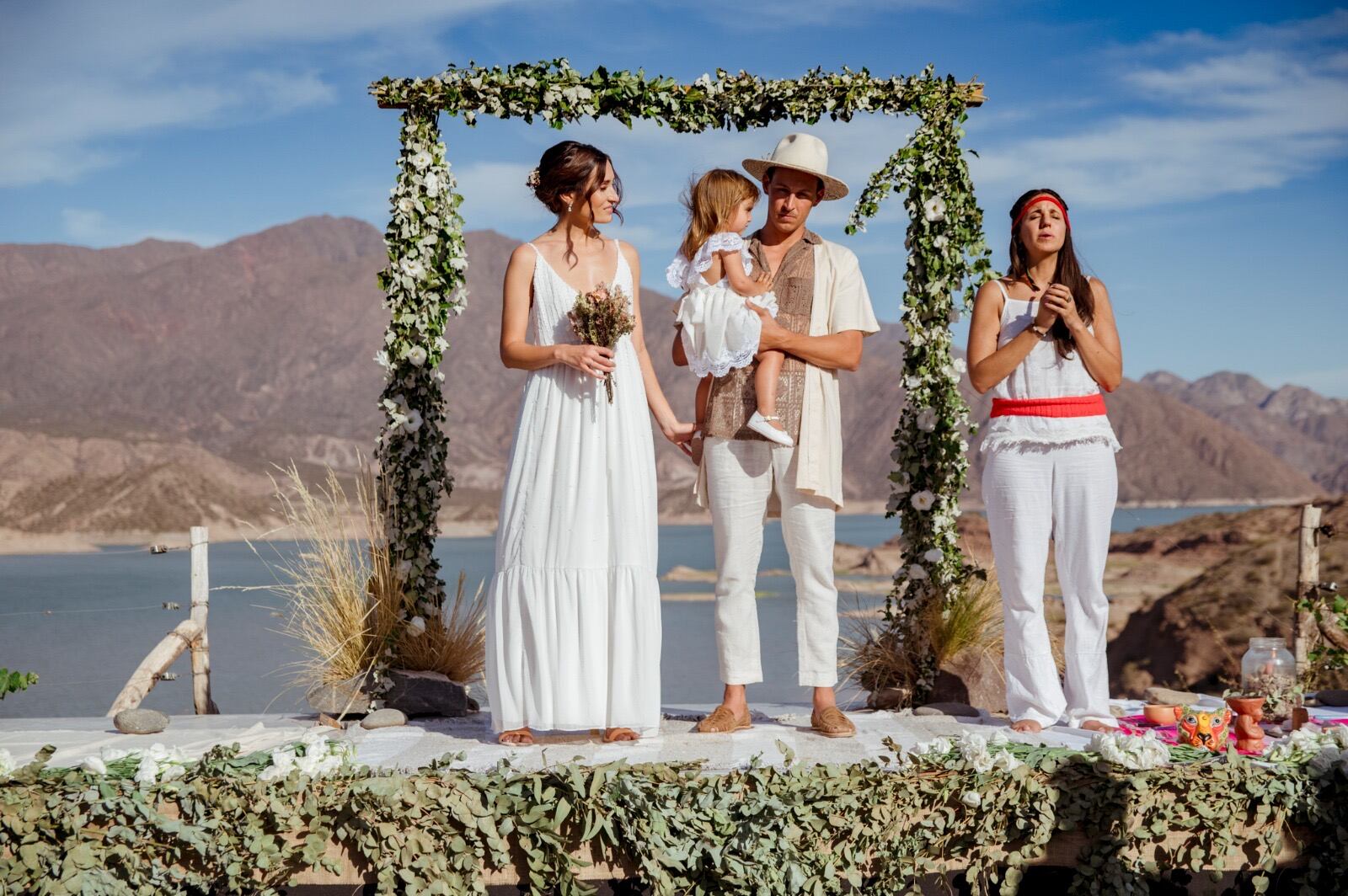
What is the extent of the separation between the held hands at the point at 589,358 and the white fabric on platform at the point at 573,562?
16 cm

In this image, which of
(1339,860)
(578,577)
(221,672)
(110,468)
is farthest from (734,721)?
(110,468)

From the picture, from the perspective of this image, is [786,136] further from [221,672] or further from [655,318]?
[655,318]

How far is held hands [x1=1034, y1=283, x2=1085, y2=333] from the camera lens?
4109mm

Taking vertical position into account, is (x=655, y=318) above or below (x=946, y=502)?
above

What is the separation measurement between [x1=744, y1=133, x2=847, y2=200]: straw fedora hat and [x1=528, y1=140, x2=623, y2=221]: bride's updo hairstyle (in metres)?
→ 0.59

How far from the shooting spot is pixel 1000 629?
5.87 metres

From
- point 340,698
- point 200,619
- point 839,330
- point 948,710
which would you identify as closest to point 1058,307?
point 839,330

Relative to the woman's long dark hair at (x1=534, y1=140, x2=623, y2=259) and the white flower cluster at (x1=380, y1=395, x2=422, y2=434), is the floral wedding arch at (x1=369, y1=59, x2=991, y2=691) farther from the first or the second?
the woman's long dark hair at (x1=534, y1=140, x2=623, y2=259)

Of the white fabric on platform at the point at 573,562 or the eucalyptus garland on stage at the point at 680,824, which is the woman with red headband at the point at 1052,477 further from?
the white fabric on platform at the point at 573,562

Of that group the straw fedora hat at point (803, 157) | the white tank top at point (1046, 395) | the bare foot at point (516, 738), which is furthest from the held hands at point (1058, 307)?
the bare foot at point (516, 738)

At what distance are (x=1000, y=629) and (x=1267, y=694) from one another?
5.58 ft

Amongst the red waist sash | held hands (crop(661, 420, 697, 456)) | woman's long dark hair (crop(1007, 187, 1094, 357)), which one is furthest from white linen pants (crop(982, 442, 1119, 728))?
held hands (crop(661, 420, 697, 456))

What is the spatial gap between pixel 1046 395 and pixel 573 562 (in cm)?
178

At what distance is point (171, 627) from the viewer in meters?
47.4
